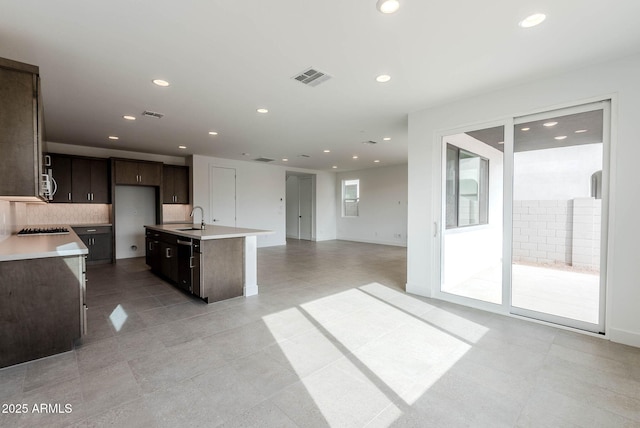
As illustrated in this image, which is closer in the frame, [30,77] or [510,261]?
[30,77]

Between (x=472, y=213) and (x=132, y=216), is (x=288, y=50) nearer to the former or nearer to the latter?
(x=472, y=213)

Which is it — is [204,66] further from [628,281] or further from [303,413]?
[628,281]

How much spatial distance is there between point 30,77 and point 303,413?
11.4 ft

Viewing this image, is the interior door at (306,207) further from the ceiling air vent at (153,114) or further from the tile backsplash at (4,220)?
the tile backsplash at (4,220)

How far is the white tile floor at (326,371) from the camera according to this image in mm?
1751

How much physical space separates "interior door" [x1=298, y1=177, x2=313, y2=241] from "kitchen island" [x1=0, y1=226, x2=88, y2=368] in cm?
854

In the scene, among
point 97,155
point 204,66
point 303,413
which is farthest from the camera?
point 97,155

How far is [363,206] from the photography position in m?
10.5

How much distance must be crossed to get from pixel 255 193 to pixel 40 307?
22.1ft

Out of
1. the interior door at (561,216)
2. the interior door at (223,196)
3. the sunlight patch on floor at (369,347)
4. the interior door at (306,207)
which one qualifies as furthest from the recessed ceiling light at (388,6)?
the interior door at (306,207)

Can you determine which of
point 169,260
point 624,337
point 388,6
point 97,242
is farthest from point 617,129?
point 97,242

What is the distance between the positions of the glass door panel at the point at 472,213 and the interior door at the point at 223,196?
6157 millimetres

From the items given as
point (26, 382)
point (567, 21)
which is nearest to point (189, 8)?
point (567, 21)

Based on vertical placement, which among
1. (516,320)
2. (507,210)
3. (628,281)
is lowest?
(516,320)
